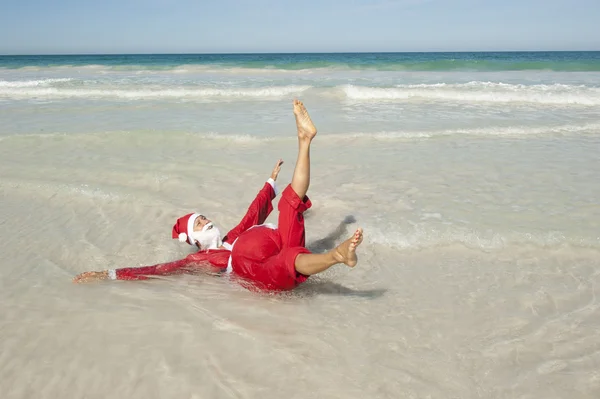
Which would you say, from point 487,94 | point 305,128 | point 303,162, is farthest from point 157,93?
point 303,162

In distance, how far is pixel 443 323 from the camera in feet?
11.5

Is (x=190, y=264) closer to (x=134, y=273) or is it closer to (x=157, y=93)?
(x=134, y=273)

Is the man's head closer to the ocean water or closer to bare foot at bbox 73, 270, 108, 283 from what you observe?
the ocean water

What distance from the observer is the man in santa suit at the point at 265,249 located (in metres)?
3.65

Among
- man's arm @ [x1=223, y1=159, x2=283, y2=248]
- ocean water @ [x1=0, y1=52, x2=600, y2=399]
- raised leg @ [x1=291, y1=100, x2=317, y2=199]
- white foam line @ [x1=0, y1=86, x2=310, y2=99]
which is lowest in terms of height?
ocean water @ [x1=0, y1=52, x2=600, y2=399]

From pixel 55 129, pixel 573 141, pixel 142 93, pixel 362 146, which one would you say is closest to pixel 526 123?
pixel 573 141

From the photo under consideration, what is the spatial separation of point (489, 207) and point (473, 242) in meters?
1.15

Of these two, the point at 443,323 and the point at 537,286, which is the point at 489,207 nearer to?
the point at 537,286

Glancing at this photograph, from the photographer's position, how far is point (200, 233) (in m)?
4.40

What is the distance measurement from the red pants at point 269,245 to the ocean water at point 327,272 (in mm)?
162

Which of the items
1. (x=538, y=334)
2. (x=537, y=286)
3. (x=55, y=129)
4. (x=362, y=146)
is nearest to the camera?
(x=538, y=334)

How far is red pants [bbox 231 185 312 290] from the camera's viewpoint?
386 cm

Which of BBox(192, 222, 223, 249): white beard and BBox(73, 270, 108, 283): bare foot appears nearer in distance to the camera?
BBox(73, 270, 108, 283): bare foot

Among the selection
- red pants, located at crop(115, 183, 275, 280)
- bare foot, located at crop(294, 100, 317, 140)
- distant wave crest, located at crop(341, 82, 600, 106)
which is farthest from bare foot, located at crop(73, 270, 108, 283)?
distant wave crest, located at crop(341, 82, 600, 106)
